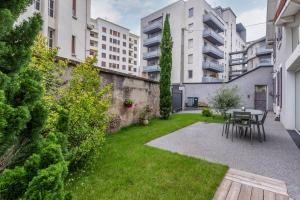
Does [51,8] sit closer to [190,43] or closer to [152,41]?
[190,43]

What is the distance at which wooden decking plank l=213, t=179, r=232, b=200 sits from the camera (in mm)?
2641

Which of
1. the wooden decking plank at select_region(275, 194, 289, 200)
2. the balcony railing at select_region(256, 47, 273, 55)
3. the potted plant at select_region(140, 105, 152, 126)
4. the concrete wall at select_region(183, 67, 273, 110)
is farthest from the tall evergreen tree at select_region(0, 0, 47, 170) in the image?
the balcony railing at select_region(256, 47, 273, 55)

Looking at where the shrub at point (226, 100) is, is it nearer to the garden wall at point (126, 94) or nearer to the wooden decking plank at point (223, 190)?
the garden wall at point (126, 94)

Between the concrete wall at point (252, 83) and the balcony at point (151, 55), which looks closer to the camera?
the concrete wall at point (252, 83)

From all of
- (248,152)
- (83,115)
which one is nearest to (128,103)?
(83,115)

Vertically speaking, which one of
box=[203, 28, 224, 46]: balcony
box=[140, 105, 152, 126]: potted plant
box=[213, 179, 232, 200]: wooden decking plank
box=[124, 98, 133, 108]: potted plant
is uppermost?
box=[203, 28, 224, 46]: balcony

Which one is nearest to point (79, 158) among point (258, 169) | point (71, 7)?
point (258, 169)

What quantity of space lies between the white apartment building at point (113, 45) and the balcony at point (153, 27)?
16.5 m

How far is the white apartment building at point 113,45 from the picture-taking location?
147 feet

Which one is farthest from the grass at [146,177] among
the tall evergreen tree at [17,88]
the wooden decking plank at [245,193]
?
the tall evergreen tree at [17,88]

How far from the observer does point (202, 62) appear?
23734 mm

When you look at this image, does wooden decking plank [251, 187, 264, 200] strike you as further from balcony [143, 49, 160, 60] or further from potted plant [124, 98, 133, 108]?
balcony [143, 49, 160, 60]

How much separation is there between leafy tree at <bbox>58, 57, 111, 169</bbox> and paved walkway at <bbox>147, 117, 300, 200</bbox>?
212cm

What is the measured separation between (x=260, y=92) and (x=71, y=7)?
16.6 meters
